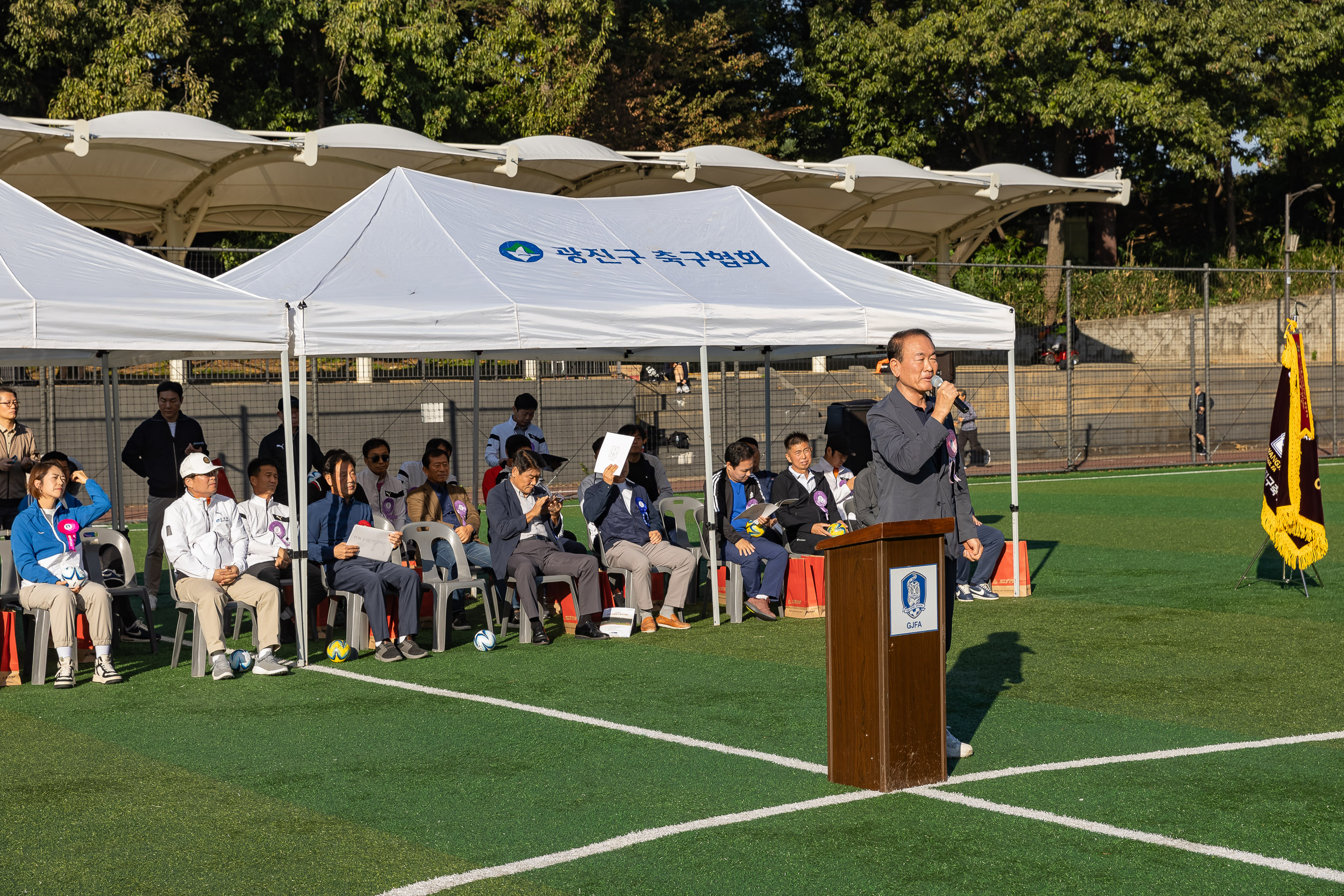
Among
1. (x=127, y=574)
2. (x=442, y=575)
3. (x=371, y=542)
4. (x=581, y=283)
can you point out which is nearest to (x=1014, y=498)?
(x=581, y=283)

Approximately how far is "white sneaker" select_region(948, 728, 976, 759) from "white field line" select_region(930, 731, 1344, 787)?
0.18 metres

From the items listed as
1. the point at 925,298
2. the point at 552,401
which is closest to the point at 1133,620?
the point at 925,298

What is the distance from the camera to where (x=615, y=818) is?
5.20 meters

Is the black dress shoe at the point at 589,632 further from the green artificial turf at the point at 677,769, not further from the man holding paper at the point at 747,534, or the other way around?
→ the man holding paper at the point at 747,534

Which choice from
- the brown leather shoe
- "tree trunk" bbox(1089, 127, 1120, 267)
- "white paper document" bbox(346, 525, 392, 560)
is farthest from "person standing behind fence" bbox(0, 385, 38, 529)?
"tree trunk" bbox(1089, 127, 1120, 267)

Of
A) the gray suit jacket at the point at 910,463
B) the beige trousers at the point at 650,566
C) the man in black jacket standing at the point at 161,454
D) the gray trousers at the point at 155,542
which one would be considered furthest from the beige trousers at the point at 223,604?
the gray suit jacket at the point at 910,463

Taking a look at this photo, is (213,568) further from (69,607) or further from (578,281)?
(578,281)

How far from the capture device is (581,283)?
9.99 metres

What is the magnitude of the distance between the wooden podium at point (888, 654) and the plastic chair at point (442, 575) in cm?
413

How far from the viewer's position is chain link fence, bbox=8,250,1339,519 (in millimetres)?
19172

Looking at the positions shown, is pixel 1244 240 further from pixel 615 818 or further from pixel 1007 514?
pixel 615 818

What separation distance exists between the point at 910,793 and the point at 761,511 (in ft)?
16.8

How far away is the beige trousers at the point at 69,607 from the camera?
26.1 ft

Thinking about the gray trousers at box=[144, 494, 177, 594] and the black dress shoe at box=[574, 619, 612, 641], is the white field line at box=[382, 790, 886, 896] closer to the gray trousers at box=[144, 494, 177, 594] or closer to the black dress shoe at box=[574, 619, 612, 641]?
the black dress shoe at box=[574, 619, 612, 641]
